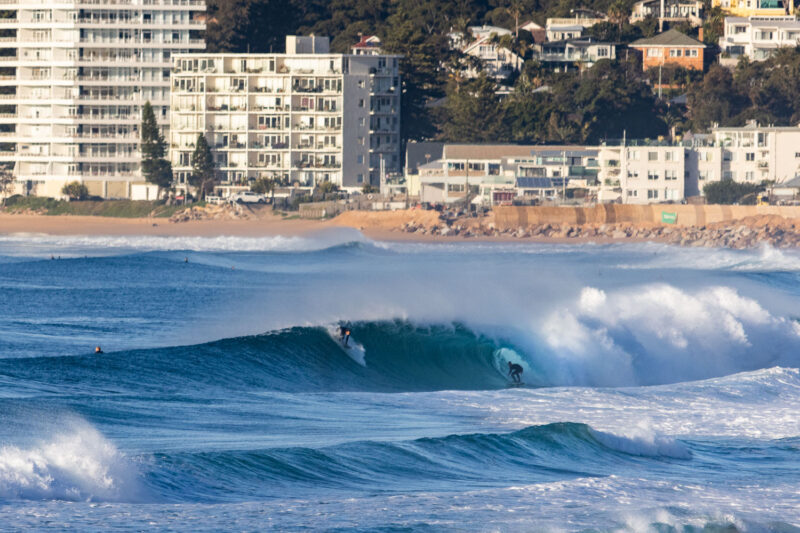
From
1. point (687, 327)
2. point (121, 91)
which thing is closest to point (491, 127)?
point (121, 91)

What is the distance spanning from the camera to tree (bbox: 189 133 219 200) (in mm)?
98619

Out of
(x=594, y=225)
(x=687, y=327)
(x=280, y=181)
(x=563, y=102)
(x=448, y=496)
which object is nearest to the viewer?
(x=448, y=496)

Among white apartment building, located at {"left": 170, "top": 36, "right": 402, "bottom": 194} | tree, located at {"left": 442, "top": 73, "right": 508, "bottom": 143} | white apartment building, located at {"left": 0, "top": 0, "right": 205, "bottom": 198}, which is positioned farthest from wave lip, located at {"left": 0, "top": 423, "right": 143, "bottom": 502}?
tree, located at {"left": 442, "top": 73, "right": 508, "bottom": 143}

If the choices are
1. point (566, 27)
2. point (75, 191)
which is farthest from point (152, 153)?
point (566, 27)

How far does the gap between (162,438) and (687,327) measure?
1618cm

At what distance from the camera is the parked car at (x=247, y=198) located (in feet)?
320

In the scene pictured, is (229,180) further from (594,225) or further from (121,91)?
(594,225)

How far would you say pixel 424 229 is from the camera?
90.3 meters

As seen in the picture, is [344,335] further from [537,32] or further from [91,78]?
[537,32]

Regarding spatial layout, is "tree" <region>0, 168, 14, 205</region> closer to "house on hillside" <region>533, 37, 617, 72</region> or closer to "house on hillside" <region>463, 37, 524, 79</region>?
"house on hillside" <region>463, 37, 524, 79</region>

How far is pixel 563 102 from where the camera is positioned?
111 m

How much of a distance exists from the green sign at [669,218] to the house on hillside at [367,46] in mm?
34837

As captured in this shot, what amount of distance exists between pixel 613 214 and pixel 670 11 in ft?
185

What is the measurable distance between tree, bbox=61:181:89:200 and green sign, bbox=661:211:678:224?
4170cm
